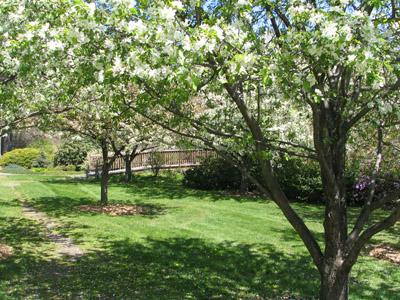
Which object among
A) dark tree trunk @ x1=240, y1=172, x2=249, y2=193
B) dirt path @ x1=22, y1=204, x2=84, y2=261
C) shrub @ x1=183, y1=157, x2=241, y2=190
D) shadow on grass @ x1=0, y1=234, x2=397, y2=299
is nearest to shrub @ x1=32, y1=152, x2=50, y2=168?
shrub @ x1=183, y1=157, x2=241, y2=190

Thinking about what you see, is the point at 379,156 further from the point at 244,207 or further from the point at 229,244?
the point at 244,207

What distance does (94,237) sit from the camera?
38.6ft

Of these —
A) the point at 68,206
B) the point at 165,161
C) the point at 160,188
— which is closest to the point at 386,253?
the point at 68,206

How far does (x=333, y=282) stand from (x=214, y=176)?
1749 cm

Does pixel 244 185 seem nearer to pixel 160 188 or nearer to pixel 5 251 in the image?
pixel 160 188

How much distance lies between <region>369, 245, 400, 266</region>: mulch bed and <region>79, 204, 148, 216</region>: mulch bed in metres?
7.46

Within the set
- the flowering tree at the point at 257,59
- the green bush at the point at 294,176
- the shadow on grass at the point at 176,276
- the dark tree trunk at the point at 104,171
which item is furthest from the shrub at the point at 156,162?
the flowering tree at the point at 257,59

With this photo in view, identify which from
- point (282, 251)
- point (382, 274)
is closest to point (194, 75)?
point (382, 274)

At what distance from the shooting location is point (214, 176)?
75.3ft

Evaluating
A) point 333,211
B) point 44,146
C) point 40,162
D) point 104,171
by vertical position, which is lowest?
point 333,211

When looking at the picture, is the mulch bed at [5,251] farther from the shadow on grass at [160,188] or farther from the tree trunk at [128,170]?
the tree trunk at [128,170]

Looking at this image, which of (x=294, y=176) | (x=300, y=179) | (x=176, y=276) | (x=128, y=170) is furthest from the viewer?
(x=128, y=170)

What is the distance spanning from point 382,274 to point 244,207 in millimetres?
8918

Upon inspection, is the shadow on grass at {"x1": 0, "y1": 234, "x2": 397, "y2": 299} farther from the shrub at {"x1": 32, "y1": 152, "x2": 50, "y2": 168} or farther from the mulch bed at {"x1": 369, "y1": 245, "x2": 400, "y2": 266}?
the shrub at {"x1": 32, "y1": 152, "x2": 50, "y2": 168}
